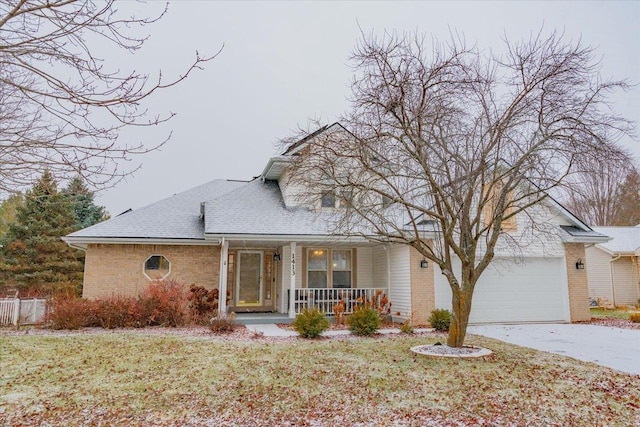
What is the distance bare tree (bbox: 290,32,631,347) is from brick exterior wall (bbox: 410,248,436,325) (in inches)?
175

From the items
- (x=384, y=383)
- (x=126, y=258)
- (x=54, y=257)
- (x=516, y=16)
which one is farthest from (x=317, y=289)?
(x=54, y=257)

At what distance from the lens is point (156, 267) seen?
14805 mm

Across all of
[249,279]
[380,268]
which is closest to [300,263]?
[249,279]

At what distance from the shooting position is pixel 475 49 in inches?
363

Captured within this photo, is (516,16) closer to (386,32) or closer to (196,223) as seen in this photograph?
(386,32)

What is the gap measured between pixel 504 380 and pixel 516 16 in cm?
1178

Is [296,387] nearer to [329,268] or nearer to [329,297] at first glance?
[329,297]

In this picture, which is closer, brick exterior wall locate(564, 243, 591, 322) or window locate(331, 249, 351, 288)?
brick exterior wall locate(564, 243, 591, 322)

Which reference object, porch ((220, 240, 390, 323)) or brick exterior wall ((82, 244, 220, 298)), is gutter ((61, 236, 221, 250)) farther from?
porch ((220, 240, 390, 323))

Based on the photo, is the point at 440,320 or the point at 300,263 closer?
the point at 440,320

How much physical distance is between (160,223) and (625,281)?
2258 cm

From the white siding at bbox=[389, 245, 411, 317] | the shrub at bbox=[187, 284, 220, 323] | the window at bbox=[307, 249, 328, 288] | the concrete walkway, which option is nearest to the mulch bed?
the white siding at bbox=[389, 245, 411, 317]

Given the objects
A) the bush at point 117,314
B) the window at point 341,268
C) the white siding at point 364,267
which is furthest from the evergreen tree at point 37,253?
the white siding at point 364,267

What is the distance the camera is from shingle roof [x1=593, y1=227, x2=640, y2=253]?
2127cm
